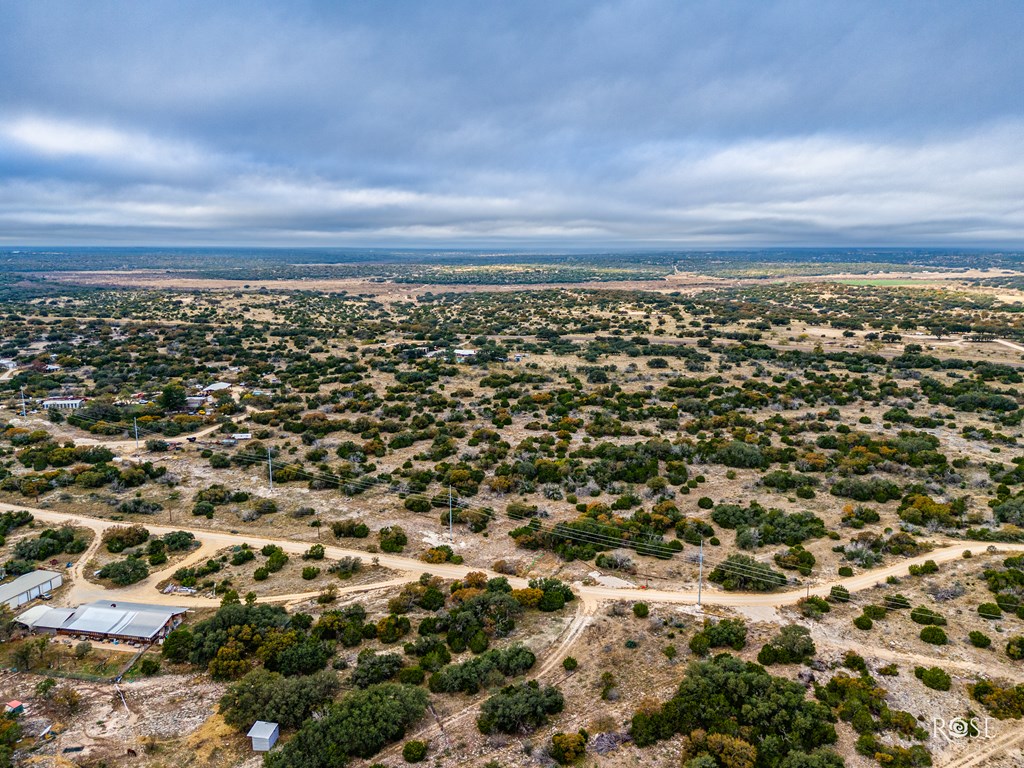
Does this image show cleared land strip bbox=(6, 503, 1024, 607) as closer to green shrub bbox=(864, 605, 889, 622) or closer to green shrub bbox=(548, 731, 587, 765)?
green shrub bbox=(864, 605, 889, 622)

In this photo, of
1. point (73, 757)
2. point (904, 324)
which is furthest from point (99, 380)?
point (904, 324)

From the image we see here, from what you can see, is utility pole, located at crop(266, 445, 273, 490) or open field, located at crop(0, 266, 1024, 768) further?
utility pole, located at crop(266, 445, 273, 490)

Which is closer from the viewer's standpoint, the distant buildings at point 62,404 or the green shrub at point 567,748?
the green shrub at point 567,748

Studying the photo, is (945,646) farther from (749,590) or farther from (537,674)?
(537,674)

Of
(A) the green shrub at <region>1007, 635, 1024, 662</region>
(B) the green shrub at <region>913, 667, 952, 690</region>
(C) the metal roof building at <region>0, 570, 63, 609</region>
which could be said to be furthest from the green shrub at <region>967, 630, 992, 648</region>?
(C) the metal roof building at <region>0, 570, 63, 609</region>

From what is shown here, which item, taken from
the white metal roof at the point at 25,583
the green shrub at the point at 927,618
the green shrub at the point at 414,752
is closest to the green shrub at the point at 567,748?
the green shrub at the point at 414,752

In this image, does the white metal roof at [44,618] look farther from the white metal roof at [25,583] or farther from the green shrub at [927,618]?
the green shrub at [927,618]

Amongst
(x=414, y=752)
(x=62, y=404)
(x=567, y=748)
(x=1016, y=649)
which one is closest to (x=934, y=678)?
(x=1016, y=649)
